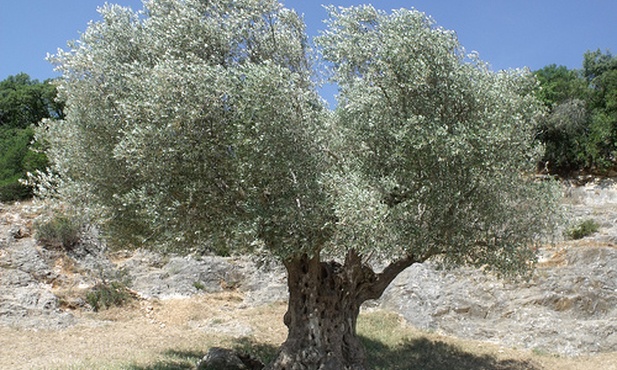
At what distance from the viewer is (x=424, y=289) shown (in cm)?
2353

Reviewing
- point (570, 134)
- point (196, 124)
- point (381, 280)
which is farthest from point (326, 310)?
point (570, 134)

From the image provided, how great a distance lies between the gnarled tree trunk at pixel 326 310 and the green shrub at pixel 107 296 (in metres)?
11.6

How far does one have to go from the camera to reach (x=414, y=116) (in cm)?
1084

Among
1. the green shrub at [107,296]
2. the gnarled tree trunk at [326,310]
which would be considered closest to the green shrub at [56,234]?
the green shrub at [107,296]

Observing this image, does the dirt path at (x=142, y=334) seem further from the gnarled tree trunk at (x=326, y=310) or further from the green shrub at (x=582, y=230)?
the green shrub at (x=582, y=230)

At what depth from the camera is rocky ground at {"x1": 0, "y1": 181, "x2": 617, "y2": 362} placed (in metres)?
20.0

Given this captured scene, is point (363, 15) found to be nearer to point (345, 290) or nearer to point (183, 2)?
point (183, 2)

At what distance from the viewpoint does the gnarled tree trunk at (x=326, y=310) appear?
13.4 m

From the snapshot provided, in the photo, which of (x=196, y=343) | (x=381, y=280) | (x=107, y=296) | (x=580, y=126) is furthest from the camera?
(x=580, y=126)

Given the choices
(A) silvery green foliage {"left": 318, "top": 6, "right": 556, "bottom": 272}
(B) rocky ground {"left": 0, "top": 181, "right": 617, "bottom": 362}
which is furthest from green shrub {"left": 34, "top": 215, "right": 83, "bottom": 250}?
(A) silvery green foliage {"left": 318, "top": 6, "right": 556, "bottom": 272}

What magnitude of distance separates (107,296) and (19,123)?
42270 millimetres

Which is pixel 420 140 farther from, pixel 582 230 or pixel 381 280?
pixel 582 230

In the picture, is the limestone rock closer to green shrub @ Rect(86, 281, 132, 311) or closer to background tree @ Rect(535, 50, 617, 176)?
green shrub @ Rect(86, 281, 132, 311)

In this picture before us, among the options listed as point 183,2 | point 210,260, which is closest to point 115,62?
point 183,2
